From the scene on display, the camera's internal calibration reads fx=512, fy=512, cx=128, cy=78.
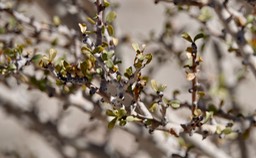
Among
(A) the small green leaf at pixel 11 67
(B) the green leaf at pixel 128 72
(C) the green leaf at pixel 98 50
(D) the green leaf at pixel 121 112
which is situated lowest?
(D) the green leaf at pixel 121 112

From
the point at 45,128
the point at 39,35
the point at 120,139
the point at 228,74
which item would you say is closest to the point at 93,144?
the point at 45,128

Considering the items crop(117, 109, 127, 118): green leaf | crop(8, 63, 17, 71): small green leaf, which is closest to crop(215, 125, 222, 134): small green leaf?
crop(117, 109, 127, 118): green leaf

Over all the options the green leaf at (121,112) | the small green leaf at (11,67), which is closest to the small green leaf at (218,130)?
the green leaf at (121,112)

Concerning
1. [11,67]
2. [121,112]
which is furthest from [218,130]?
[11,67]

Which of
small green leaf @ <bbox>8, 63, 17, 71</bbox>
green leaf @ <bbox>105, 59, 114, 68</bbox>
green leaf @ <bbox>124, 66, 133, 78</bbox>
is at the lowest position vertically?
green leaf @ <bbox>124, 66, 133, 78</bbox>

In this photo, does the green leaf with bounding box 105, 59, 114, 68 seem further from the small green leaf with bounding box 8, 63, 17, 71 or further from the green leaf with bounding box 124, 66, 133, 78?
the small green leaf with bounding box 8, 63, 17, 71

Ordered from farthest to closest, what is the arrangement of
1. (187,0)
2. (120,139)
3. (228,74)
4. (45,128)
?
1. (120,139)
2. (228,74)
3. (45,128)
4. (187,0)

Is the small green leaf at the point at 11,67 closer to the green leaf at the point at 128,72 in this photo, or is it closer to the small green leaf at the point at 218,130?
the green leaf at the point at 128,72

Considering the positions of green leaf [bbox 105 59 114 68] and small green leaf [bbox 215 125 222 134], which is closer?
green leaf [bbox 105 59 114 68]

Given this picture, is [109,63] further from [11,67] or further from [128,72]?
[11,67]

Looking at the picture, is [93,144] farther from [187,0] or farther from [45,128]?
[187,0]

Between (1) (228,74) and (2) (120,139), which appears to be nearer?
(1) (228,74)
